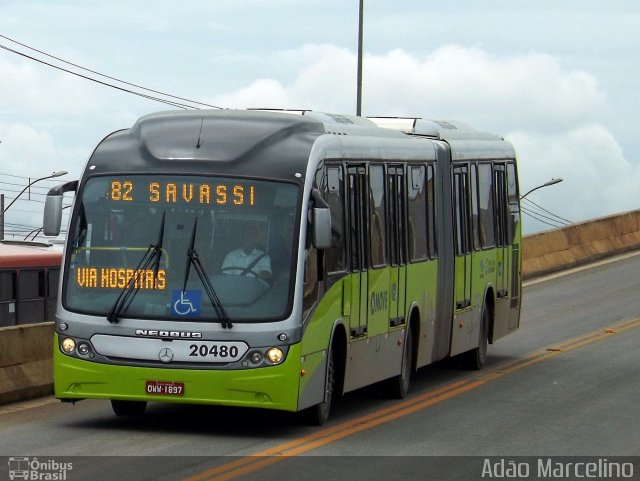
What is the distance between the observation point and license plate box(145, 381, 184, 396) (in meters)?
13.9

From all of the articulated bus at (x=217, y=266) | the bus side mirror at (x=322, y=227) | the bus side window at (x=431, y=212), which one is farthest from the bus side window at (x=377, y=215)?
the bus side mirror at (x=322, y=227)

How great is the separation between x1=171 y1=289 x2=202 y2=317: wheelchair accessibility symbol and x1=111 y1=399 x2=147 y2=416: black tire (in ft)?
5.83

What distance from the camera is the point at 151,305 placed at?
14109 millimetres

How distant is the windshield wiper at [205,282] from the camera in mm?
13867

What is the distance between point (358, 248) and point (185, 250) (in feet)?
8.66

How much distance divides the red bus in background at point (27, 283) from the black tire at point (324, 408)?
45.4 feet

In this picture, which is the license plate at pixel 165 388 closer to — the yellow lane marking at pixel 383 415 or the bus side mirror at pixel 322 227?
the yellow lane marking at pixel 383 415

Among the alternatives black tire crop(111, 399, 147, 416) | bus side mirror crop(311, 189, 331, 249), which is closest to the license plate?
black tire crop(111, 399, 147, 416)

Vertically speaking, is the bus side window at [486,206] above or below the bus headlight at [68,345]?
above

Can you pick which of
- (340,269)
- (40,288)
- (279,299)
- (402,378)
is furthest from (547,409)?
(40,288)

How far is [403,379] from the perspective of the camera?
1794 centimetres

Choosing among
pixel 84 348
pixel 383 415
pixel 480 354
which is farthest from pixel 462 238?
pixel 84 348

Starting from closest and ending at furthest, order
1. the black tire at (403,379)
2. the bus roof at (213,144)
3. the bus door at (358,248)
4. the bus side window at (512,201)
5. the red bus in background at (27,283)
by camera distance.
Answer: the bus roof at (213,144) → the bus door at (358,248) → the black tire at (403,379) → the bus side window at (512,201) → the red bus in background at (27,283)

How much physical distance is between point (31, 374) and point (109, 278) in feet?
11.0
